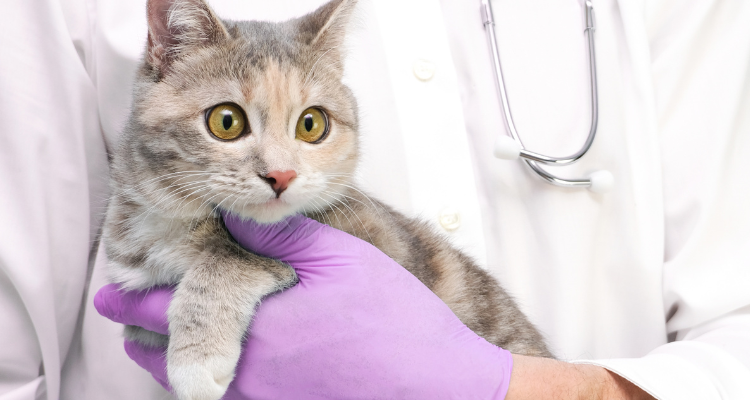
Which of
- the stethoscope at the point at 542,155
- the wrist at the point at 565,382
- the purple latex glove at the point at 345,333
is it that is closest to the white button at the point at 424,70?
the stethoscope at the point at 542,155

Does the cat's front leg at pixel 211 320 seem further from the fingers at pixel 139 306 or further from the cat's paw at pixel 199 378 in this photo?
the fingers at pixel 139 306

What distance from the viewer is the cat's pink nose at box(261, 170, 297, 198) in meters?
1.06

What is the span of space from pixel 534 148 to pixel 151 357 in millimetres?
1414

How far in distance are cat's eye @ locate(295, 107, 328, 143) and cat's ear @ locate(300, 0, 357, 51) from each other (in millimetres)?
214

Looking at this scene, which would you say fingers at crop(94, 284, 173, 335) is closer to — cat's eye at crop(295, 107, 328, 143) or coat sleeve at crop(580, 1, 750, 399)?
cat's eye at crop(295, 107, 328, 143)

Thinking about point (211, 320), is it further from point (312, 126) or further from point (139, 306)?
point (312, 126)

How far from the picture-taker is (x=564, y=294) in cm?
167

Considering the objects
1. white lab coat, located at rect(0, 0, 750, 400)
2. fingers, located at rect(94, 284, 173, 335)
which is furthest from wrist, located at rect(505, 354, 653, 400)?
fingers, located at rect(94, 284, 173, 335)

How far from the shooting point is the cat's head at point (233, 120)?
110 cm

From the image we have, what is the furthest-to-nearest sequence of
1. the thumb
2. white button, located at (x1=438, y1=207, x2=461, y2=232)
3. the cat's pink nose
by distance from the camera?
white button, located at (x1=438, y1=207, x2=461, y2=232) → the thumb → the cat's pink nose

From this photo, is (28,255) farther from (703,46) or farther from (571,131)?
(703,46)

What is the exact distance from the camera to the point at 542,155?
1.62 metres

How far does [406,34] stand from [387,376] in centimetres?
115

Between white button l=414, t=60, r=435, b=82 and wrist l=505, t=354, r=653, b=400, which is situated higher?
white button l=414, t=60, r=435, b=82
